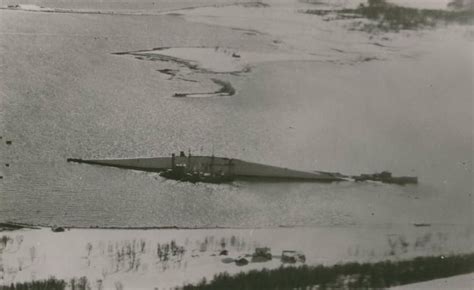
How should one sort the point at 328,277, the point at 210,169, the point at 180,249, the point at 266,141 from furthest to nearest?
the point at 210,169 < the point at 266,141 < the point at 180,249 < the point at 328,277

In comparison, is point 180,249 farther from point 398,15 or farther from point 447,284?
point 398,15

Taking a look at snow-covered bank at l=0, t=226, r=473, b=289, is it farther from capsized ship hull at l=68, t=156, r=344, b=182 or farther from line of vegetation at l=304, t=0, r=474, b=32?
line of vegetation at l=304, t=0, r=474, b=32

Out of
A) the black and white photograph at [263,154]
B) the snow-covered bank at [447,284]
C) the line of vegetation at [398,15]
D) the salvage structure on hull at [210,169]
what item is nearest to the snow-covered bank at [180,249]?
the black and white photograph at [263,154]

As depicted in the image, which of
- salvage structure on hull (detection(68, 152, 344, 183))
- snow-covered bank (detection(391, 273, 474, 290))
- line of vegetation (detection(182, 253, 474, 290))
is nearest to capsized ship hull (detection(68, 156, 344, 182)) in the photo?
salvage structure on hull (detection(68, 152, 344, 183))

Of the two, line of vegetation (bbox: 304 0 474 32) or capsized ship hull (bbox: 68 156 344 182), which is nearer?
line of vegetation (bbox: 304 0 474 32)

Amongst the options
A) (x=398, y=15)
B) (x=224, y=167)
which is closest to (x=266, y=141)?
(x=224, y=167)
